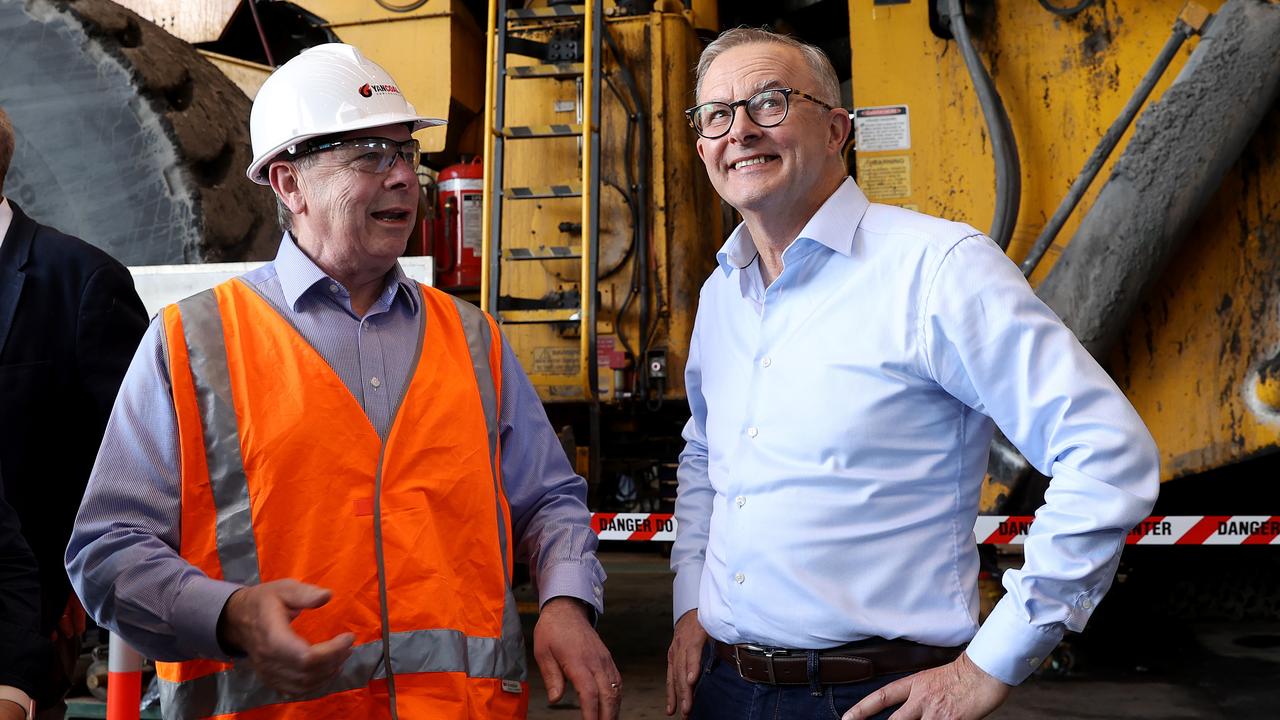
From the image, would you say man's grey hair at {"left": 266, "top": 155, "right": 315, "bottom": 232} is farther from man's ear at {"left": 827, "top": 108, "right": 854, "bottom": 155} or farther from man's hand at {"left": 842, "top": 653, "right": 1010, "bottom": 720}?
man's hand at {"left": 842, "top": 653, "right": 1010, "bottom": 720}

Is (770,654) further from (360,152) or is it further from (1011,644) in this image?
(360,152)

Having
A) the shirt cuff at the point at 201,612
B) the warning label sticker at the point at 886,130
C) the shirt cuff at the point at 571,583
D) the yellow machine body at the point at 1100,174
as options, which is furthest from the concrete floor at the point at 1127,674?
the shirt cuff at the point at 201,612

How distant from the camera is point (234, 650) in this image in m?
1.61

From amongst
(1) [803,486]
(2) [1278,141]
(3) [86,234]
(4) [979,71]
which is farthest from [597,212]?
(1) [803,486]

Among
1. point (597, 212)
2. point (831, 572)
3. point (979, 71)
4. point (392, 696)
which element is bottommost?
point (392, 696)

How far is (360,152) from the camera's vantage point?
196 centimetres

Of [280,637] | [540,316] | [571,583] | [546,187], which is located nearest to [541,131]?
[546,187]

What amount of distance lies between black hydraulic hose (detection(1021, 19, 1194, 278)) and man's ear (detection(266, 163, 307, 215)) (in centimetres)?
262

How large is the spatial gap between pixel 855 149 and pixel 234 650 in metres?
3.19

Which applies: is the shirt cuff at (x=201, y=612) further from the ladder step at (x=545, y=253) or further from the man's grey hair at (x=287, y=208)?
the ladder step at (x=545, y=253)

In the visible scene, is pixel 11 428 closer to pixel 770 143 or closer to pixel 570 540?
pixel 570 540

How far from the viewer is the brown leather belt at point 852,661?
1.74 metres

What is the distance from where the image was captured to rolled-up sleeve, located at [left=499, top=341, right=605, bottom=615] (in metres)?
1.95

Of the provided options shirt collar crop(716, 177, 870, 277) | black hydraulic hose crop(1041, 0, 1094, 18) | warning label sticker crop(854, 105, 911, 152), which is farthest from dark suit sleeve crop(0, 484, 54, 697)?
black hydraulic hose crop(1041, 0, 1094, 18)
